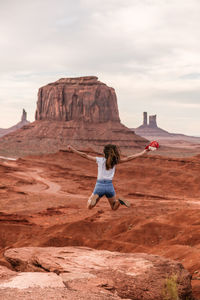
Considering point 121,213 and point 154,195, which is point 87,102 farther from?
point 121,213

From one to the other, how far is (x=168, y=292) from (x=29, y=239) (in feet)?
37.3

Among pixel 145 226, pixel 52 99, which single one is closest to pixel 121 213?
pixel 145 226

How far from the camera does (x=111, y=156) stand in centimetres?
602

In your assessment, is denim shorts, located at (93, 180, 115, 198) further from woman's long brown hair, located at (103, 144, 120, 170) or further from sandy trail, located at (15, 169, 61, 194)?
sandy trail, located at (15, 169, 61, 194)

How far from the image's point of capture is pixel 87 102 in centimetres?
13200

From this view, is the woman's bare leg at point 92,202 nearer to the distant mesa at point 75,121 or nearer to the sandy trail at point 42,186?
the sandy trail at point 42,186

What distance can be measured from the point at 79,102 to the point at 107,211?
10964 centimetres

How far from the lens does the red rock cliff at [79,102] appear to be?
5197 inches

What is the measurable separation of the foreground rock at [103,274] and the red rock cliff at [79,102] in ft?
400

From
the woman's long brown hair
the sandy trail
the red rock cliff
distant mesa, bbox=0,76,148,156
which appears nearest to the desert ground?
the sandy trail

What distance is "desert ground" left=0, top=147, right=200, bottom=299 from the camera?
583 inches

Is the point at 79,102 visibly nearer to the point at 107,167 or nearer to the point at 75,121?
the point at 75,121

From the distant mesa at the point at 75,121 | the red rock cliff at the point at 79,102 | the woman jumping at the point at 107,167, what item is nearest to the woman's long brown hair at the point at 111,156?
the woman jumping at the point at 107,167

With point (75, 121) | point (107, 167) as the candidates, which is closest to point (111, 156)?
point (107, 167)
